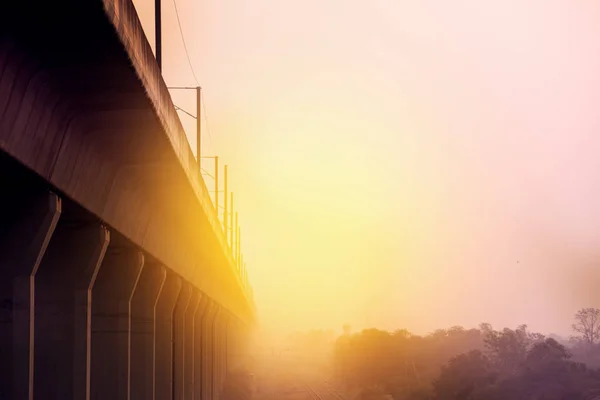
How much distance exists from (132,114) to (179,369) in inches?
748

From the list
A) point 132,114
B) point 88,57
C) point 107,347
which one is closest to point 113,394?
point 107,347

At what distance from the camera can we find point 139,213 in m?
19.4

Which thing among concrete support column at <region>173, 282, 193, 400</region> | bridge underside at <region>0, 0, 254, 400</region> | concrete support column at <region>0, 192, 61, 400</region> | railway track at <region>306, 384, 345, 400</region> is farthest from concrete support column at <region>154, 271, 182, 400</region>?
railway track at <region>306, 384, 345, 400</region>

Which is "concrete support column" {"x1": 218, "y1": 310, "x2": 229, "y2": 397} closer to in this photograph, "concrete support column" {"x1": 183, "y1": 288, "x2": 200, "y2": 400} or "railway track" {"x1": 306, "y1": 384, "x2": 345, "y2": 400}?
"railway track" {"x1": 306, "y1": 384, "x2": 345, "y2": 400}

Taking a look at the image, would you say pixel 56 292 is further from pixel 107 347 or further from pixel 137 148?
pixel 107 347

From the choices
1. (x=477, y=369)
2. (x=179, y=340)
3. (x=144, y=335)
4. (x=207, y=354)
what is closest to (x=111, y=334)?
(x=144, y=335)

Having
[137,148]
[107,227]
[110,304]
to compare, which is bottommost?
[110,304]

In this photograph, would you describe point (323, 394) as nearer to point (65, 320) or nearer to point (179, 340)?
point (179, 340)

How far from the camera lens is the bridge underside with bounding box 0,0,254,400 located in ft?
34.2

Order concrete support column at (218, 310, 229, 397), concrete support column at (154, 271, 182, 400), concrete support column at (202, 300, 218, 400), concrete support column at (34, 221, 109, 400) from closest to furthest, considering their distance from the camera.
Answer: concrete support column at (34, 221, 109, 400) → concrete support column at (154, 271, 182, 400) → concrete support column at (202, 300, 218, 400) → concrete support column at (218, 310, 229, 397)

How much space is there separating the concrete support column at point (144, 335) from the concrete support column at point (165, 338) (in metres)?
3.39

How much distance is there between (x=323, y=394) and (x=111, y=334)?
51.8m

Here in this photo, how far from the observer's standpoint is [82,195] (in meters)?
14.0

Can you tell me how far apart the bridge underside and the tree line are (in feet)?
90.4
